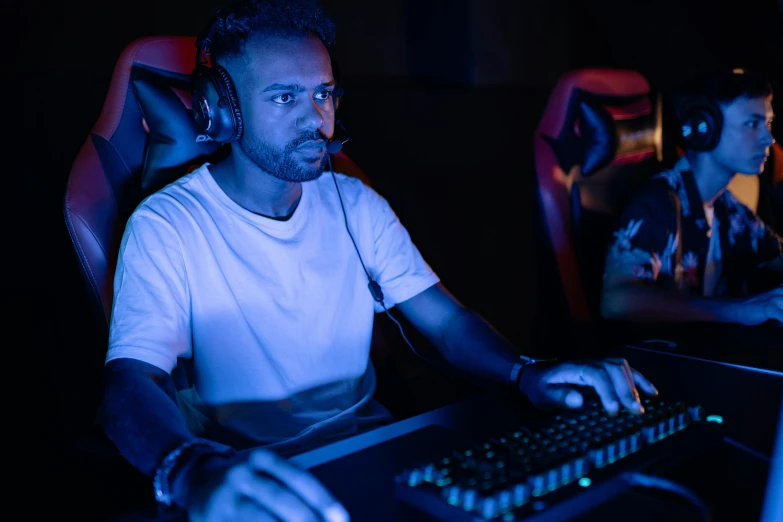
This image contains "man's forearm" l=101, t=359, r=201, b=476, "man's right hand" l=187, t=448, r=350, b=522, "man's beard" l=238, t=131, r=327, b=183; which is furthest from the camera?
"man's beard" l=238, t=131, r=327, b=183

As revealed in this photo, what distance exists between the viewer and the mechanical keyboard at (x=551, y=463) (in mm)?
559

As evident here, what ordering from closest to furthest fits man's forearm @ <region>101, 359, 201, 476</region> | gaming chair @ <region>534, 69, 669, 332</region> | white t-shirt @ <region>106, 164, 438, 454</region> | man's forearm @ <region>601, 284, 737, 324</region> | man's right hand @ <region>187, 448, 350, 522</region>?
man's right hand @ <region>187, 448, 350, 522</region> < man's forearm @ <region>101, 359, 201, 476</region> < white t-shirt @ <region>106, 164, 438, 454</region> < man's forearm @ <region>601, 284, 737, 324</region> < gaming chair @ <region>534, 69, 669, 332</region>

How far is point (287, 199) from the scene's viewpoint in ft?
3.97

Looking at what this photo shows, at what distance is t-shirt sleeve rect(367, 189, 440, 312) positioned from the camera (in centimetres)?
128

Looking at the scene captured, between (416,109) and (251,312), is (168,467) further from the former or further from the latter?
(416,109)

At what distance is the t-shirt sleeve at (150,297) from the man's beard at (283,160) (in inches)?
8.0

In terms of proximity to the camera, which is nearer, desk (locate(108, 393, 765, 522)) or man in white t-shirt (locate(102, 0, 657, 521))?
desk (locate(108, 393, 765, 522))

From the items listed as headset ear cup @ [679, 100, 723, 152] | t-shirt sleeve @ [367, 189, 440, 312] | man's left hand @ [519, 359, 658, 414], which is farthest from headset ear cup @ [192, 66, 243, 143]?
headset ear cup @ [679, 100, 723, 152]

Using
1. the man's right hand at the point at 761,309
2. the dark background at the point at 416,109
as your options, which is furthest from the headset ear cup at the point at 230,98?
the man's right hand at the point at 761,309

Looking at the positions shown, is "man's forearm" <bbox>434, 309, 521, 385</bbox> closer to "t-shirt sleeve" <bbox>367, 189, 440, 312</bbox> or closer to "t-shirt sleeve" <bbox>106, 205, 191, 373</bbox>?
"t-shirt sleeve" <bbox>367, 189, 440, 312</bbox>

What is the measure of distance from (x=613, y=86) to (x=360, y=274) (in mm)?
854

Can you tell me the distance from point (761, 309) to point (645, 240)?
0.37 metres

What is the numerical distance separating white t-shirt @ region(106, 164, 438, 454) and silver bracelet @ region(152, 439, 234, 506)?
29 cm

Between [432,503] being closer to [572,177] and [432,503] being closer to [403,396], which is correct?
[403,396]
